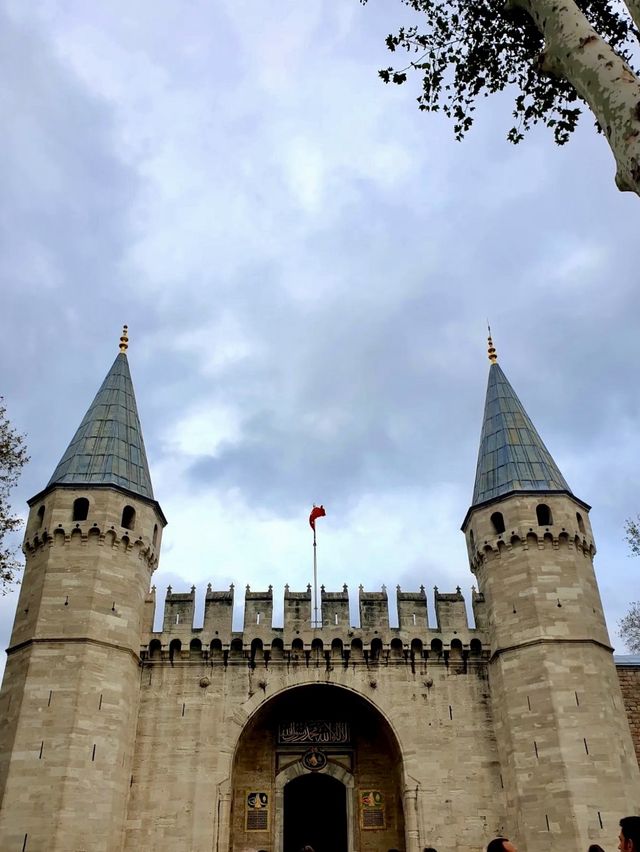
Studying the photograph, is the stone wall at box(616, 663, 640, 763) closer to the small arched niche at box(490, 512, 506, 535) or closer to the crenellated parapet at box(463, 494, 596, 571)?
the crenellated parapet at box(463, 494, 596, 571)

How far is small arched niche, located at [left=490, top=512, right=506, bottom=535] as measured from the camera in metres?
23.1

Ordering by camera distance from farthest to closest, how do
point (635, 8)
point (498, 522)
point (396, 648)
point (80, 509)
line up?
point (498, 522) → point (80, 509) → point (396, 648) → point (635, 8)

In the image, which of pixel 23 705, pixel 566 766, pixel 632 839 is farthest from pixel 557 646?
pixel 632 839

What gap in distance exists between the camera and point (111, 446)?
24344 millimetres

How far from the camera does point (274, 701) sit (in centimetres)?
2164

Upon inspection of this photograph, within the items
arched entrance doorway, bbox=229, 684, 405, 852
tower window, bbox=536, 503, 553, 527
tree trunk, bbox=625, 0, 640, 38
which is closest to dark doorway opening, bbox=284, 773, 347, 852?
arched entrance doorway, bbox=229, 684, 405, 852

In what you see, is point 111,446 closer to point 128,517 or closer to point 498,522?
point 128,517

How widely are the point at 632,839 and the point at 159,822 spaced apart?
1696 cm

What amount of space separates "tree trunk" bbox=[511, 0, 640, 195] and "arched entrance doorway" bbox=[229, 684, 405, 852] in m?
17.1

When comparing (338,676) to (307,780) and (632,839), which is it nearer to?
(307,780)

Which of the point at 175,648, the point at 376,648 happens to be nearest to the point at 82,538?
the point at 175,648

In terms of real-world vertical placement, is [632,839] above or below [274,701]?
below

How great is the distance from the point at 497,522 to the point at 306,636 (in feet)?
21.9

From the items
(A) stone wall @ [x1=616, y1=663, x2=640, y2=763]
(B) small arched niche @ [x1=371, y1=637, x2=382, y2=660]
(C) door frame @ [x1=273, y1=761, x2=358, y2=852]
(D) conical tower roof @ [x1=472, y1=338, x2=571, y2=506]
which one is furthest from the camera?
(D) conical tower roof @ [x1=472, y1=338, x2=571, y2=506]
